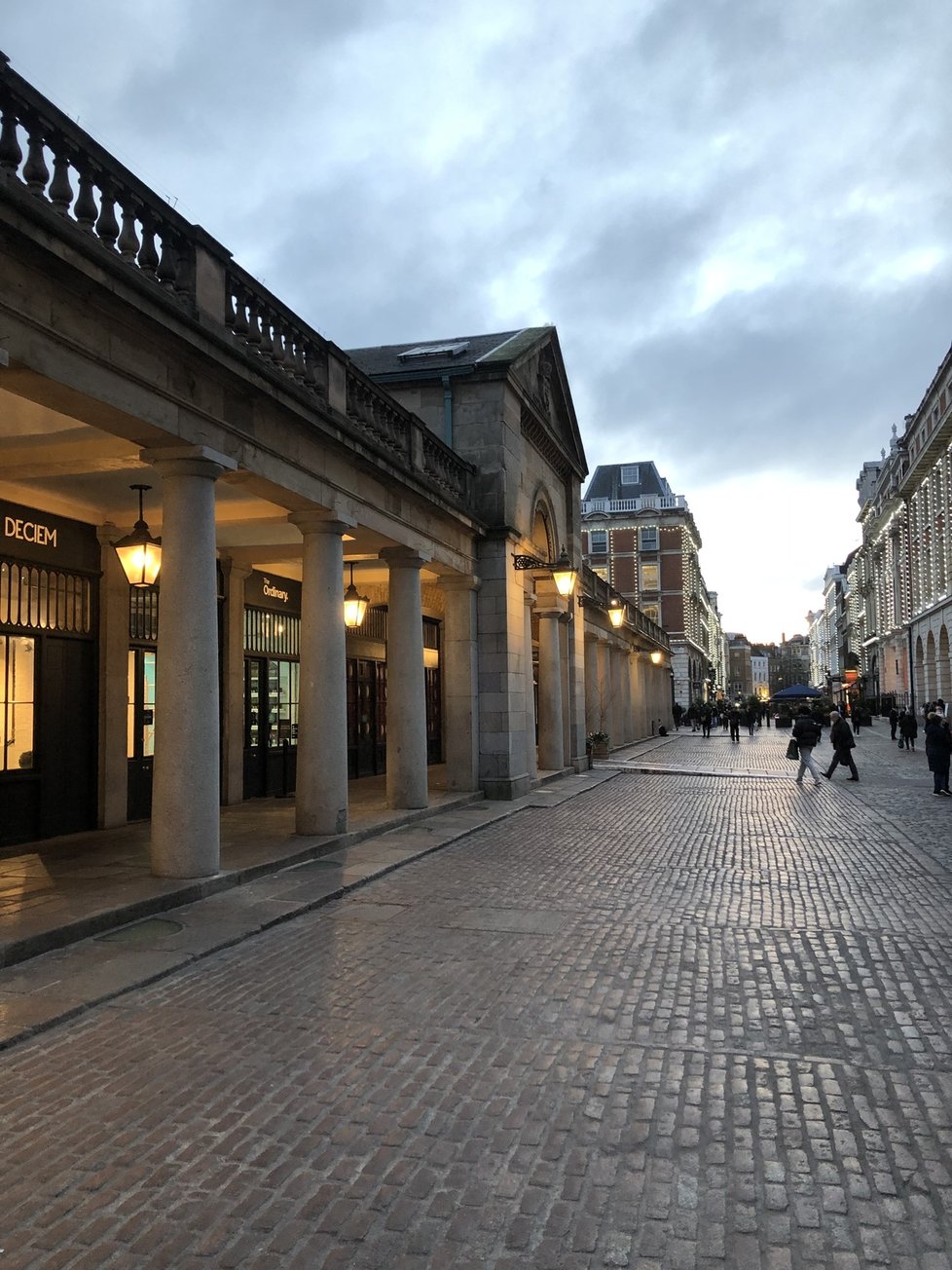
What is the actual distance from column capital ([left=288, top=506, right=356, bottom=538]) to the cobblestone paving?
4795 millimetres

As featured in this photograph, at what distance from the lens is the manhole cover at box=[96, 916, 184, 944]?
666 cm

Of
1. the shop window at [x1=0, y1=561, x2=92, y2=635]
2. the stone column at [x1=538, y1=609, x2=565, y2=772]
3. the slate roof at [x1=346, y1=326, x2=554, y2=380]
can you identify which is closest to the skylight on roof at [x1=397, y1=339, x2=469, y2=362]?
the slate roof at [x1=346, y1=326, x2=554, y2=380]

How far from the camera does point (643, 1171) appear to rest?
3480 millimetres

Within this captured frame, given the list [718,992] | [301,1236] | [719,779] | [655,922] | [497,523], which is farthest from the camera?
[719,779]

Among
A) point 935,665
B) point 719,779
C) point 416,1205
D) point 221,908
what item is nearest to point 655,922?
point 221,908

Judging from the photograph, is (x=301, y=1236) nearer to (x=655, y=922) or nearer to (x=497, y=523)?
(x=655, y=922)

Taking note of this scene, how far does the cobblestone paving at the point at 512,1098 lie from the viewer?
10.1 feet

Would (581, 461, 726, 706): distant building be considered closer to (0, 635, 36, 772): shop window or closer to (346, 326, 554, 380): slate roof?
(346, 326, 554, 380): slate roof

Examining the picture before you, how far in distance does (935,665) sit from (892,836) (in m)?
45.1

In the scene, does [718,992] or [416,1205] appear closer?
[416,1205]

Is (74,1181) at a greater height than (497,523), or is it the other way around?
(497,523)

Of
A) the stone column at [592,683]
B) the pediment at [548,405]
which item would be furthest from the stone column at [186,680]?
the stone column at [592,683]

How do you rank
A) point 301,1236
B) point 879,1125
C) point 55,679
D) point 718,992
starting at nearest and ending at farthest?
1. point 301,1236
2. point 879,1125
3. point 718,992
4. point 55,679

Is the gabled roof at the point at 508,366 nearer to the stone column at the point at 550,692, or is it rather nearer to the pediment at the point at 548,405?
the pediment at the point at 548,405
